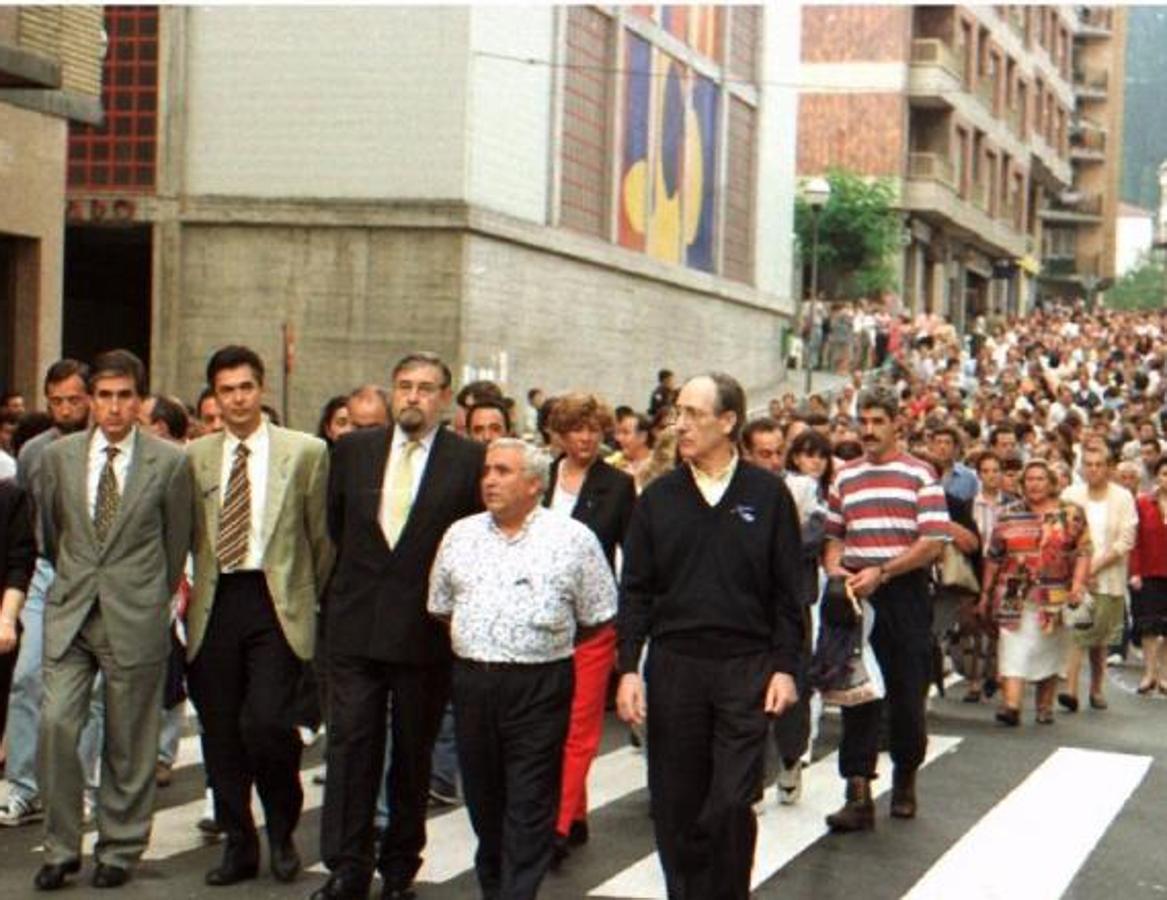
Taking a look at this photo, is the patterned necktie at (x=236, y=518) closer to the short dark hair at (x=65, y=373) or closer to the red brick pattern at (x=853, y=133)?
the short dark hair at (x=65, y=373)

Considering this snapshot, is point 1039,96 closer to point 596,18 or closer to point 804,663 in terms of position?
point 596,18

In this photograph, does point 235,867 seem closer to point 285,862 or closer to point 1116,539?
point 285,862

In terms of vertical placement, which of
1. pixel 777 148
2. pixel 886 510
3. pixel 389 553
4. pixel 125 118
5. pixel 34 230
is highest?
pixel 777 148

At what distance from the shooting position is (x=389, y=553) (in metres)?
8.24

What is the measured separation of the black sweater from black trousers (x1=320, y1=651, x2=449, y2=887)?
1002 millimetres

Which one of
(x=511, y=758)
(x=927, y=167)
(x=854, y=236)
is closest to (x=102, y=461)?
(x=511, y=758)

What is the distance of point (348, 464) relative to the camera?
331 inches

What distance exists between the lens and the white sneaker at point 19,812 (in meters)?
9.73

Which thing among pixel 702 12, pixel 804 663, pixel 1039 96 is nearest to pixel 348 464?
pixel 804 663

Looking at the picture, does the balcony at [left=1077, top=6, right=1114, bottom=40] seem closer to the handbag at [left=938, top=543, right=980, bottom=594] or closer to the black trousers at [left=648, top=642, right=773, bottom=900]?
the handbag at [left=938, top=543, right=980, bottom=594]

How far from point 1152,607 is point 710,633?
10.4 m

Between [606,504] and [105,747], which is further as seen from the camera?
[606,504]

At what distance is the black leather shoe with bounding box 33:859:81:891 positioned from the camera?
8.30m

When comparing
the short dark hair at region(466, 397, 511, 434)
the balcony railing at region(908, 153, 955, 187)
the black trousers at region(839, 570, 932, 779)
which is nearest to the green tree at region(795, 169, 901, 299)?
the balcony railing at region(908, 153, 955, 187)
